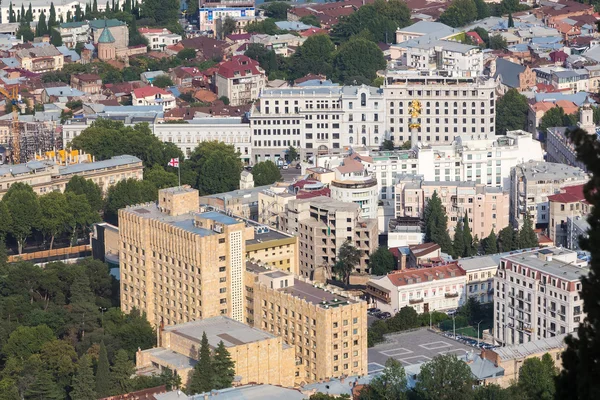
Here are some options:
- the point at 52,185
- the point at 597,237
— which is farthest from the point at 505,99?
the point at 597,237

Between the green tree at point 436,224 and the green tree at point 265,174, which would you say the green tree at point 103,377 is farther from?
the green tree at point 265,174

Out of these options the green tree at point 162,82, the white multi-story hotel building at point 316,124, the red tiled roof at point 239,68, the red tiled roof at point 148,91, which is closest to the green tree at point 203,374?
the white multi-story hotel building at point 316,124

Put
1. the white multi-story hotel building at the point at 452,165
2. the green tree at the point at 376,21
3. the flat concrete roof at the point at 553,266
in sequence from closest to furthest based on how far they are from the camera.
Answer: the flat concrete roof at the point at 553,266 → the white multi-story hotel building at the point at 452,165 → the green tree at the point at 376,21

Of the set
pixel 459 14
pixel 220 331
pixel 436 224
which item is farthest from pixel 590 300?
pixel 459 14

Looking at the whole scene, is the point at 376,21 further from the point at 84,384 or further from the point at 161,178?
the point at 84,384

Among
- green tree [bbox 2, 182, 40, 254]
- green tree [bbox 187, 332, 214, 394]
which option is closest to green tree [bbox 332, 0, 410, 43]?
green tree [bbox 2, 182, 40, 254]

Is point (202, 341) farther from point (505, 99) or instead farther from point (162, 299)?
point (505, 99)
